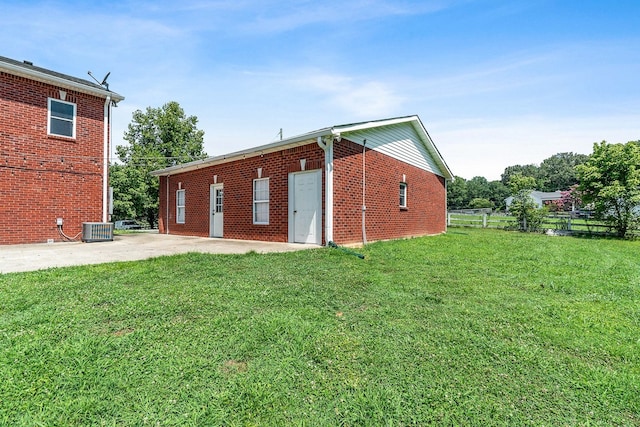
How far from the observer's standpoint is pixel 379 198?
10250 millimetres

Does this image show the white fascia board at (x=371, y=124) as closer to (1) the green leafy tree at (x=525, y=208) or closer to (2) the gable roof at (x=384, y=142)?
(2) the gable roof at (x=384, y=142)

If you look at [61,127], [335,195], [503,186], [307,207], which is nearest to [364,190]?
[335,195]

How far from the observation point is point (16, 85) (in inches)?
352

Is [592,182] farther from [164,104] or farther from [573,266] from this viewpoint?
[164,104]

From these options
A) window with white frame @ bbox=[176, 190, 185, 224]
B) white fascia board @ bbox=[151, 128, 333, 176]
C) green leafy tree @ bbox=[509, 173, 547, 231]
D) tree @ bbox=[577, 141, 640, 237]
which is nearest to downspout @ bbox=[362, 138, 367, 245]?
white fascia board @ bbox=[151, 128, 333, 176]

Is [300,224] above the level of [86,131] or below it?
below

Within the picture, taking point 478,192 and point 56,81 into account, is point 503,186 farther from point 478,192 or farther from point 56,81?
point 56,81

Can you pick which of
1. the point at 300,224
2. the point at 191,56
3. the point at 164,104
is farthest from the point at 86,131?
the point at 164,104

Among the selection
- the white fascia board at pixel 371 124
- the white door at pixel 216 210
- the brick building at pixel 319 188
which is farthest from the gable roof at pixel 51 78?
the white fascia board at pixel 371 124

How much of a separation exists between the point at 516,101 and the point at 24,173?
1624 cm

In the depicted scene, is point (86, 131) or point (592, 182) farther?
point (592, 182)

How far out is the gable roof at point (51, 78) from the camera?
28.6 feet

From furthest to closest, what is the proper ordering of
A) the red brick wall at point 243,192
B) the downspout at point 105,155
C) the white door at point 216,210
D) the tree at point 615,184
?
the tree at point 615,184, the white door at point 216,210, the downspout at point 105,155, the red brick wall at point 243,192

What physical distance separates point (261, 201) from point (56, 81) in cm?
711
